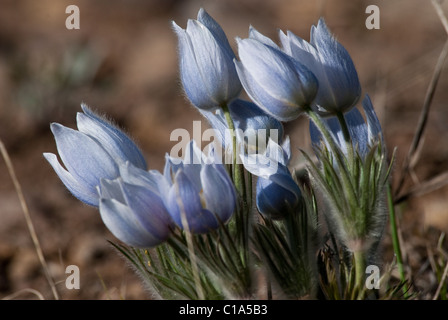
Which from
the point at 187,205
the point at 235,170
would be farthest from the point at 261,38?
the point at 187,205

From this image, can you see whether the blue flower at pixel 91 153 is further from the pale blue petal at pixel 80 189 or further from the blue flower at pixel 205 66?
the blue flower at pixel 205 66

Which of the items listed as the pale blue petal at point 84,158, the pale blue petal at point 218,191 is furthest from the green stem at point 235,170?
the pale blue petal at point 84,158

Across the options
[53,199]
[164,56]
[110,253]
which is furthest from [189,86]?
[164,56]

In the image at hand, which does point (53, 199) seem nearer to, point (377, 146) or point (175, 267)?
point (175, 267)

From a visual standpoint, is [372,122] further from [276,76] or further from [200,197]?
[200,197]

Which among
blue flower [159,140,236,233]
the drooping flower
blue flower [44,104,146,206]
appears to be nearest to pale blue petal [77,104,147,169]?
blue flower [44,104,146,206]

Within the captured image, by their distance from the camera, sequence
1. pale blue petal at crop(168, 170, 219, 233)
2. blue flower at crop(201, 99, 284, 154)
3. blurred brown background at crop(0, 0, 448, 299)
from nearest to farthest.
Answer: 1. pale blue petal at crop(168, 170, 219, 233)
2. blue flower at crop(201, 99, 284, 154)
3. blurred brown background at crop(0, 0, 448, 299)

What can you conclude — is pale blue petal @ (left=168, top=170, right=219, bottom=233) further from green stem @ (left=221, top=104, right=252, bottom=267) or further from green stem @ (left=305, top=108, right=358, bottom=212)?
green stem @ (left=305, top=108, right=358, bottom=212)
